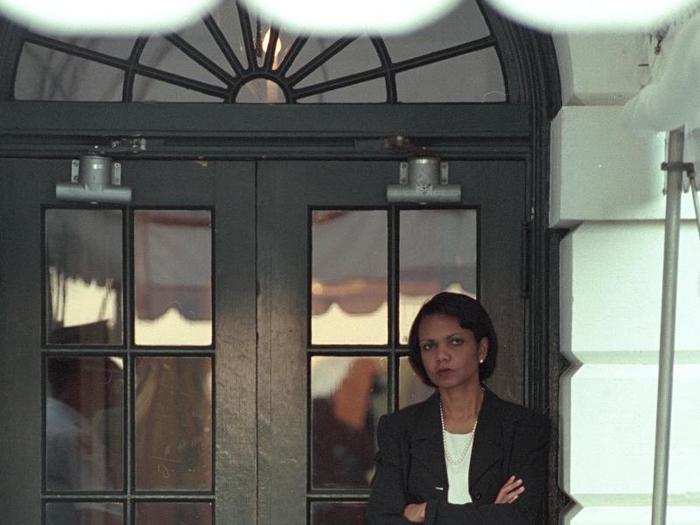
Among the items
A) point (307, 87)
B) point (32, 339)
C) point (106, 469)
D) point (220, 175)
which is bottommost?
point (106, 469)

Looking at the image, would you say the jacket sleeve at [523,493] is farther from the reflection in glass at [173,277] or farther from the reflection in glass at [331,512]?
the reflection in glass at [173,277]

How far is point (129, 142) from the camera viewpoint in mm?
4805

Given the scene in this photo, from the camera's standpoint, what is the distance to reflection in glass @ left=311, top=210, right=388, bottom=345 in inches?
191

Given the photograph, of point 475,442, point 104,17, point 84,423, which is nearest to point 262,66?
point 104,17

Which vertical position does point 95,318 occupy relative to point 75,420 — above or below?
above

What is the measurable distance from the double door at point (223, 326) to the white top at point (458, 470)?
15.2 inches

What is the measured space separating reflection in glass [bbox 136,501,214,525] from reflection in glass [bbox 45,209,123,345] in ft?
1.88

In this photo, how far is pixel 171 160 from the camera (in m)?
4.85

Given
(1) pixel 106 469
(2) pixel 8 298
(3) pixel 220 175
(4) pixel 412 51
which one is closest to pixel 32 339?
(2) pixel 8 298

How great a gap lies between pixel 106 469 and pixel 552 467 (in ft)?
4.96

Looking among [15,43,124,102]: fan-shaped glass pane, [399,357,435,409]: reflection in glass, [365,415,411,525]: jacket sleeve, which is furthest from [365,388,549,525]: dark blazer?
[15,43,124,102]: fan-shaped glass pane

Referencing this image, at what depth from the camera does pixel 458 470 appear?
14.6ft

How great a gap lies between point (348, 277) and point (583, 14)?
1.18 meters

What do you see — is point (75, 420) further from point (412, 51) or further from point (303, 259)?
point (412, 51)
